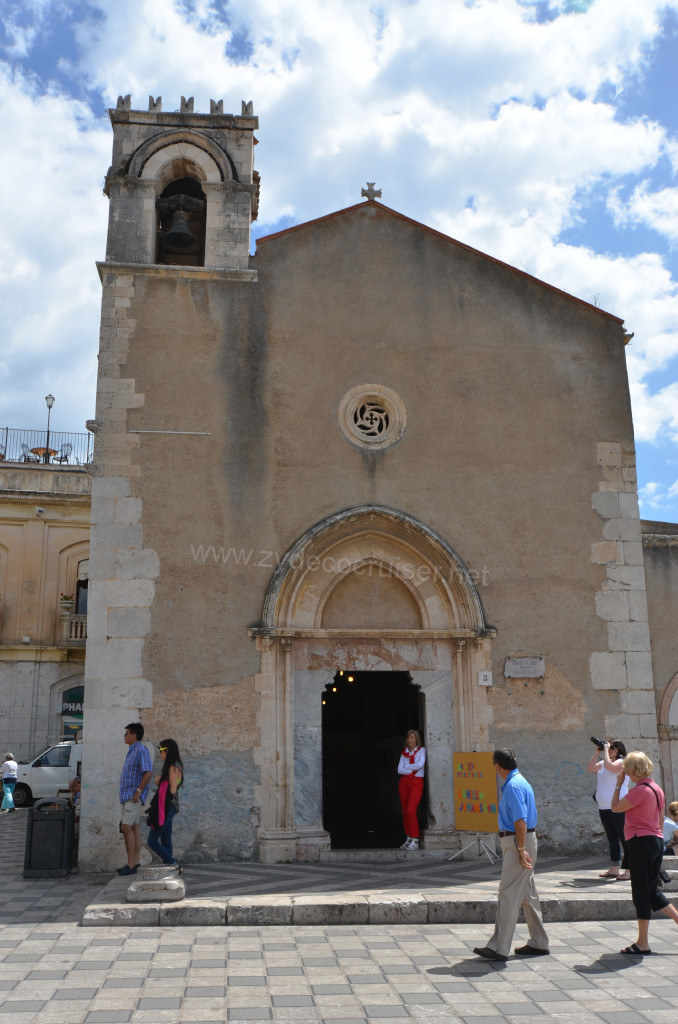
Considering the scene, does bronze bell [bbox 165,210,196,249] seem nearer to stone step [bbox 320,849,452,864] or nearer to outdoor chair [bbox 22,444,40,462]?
stone step [bbox 320,849,452,864]

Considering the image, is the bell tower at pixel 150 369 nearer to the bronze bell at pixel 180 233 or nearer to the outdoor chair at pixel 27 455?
the bronze bell at pixel 180 233

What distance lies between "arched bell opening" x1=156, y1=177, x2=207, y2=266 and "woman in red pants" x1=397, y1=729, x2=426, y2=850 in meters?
7.26

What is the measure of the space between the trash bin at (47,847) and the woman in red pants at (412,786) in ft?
13.0

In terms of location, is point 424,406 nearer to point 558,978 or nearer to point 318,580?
point 318,580

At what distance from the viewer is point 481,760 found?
10422 mm

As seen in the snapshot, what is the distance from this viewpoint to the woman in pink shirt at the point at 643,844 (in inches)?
257

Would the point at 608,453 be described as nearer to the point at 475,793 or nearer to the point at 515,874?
the point at 475,793

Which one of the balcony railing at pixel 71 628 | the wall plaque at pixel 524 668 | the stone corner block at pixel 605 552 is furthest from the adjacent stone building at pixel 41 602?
the stone corner block at pixel 605 552

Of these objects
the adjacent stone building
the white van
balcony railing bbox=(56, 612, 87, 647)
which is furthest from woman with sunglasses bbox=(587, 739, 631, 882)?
balcony railing bbox=(56, 612, 87, 647)

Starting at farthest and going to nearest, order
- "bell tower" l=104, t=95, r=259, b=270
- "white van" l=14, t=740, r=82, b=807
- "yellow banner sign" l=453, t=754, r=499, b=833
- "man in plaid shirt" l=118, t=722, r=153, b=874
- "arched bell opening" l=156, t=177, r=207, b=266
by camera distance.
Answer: "white van" l=14, t=740, r=82, b=807
"arched bell opening" l=156, t=177, r=207, b=266
"bell tower" l=104, t=95, r=259, b=270
"yellow banner sign" l=453, t=754, r=499, b=833
"man in plaid shirt" l=118, t=722, r=153, b=874

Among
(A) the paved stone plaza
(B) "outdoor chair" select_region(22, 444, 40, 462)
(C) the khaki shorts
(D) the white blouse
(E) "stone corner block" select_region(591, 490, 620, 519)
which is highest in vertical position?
(B) "outdoor chair" select_region(22, 444, 40, 462)

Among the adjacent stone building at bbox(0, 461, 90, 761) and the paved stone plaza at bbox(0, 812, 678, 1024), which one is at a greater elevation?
→ the adjacent stone building at bbox(0, 461, 90, 761)

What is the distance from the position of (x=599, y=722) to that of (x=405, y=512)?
3.64 m

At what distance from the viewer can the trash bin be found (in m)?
9.70
